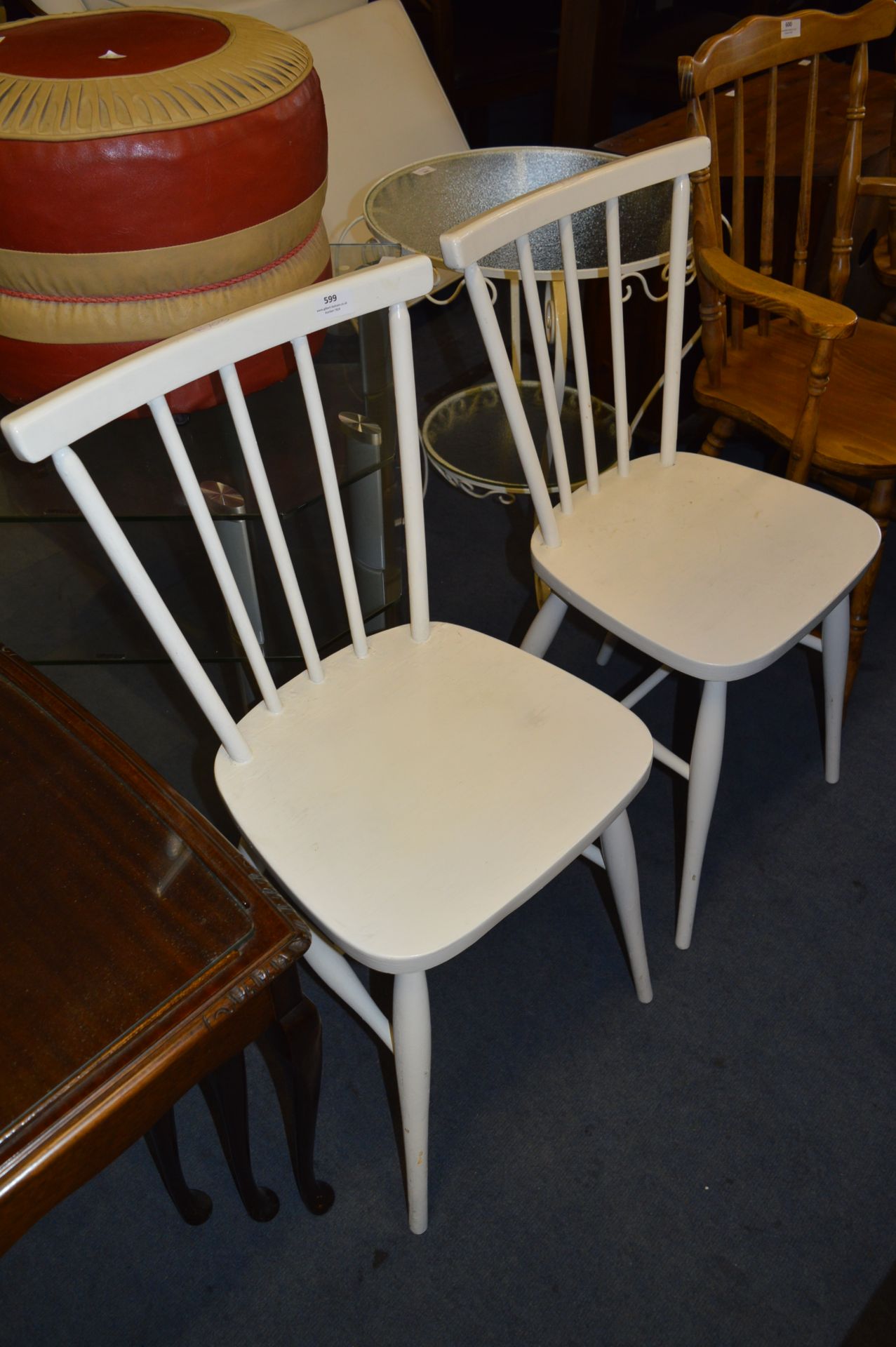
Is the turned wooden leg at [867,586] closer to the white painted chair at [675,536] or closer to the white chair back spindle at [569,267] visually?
the white painted chair at [675,536]

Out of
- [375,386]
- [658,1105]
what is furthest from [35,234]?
[658,1105]

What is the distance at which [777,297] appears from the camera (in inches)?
54.6

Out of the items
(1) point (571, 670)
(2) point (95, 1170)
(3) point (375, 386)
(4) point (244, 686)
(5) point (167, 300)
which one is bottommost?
(1) point (571, 670)

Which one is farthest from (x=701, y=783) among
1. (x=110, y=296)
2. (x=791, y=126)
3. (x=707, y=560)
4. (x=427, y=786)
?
(x=791, y=126)

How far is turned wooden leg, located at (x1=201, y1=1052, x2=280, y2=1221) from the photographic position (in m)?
0.96

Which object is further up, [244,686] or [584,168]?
[584,168]

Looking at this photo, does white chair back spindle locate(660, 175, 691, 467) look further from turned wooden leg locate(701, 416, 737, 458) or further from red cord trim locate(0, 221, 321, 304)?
red cord trim locate(0, 221, 321, 304)

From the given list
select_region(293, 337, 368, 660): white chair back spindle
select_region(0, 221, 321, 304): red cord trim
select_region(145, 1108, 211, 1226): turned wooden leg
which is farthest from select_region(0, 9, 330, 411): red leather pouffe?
select_region(145, 1108, 211, 1226): turned wooden leg

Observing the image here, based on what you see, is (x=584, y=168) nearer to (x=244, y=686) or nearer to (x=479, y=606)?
(x=479, y=606)

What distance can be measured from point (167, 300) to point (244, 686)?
618mm

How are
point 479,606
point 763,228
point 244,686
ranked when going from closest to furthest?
point 244,686 → point 763,228 → point 479,606

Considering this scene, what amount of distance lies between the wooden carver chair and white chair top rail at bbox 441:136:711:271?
23 cm

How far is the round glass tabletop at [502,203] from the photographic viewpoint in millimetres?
1655

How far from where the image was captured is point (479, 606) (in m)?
1.96
